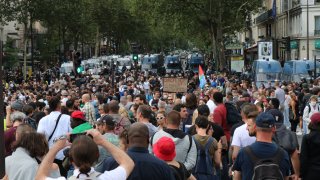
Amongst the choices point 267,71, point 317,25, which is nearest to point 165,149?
point 267,71

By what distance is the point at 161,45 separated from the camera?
157875 millimetres

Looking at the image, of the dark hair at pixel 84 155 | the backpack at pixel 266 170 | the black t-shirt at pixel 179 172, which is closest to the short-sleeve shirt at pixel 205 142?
the black t-shirt at pixel 179 172

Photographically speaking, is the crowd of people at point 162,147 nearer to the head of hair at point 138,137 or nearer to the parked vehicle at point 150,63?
the head of hair at point 138,137

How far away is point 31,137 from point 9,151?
1.54 metres

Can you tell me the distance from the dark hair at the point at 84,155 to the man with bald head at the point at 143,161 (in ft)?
3.14

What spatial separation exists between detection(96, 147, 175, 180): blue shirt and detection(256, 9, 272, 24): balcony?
73.1m

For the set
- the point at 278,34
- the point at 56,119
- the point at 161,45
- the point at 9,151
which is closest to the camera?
the point at 9,151

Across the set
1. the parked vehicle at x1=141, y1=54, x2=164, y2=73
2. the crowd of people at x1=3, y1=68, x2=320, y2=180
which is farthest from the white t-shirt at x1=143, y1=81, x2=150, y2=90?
the parked vehicle at x1=141, y1=54, x2=164, y2=73

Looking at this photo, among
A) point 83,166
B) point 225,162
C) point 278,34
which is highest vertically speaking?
point 278,34

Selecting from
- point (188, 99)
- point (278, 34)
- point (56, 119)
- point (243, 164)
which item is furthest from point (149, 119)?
point (278, 34)

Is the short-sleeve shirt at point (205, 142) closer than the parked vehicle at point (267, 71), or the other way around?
the short-sleeve shirt at point (205, 142)

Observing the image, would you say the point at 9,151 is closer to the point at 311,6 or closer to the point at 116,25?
the point at 311,6

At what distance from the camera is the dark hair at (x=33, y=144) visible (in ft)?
20.8

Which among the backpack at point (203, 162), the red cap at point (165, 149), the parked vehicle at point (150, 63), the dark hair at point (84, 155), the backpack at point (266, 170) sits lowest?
the backpack at point (203, 162)
